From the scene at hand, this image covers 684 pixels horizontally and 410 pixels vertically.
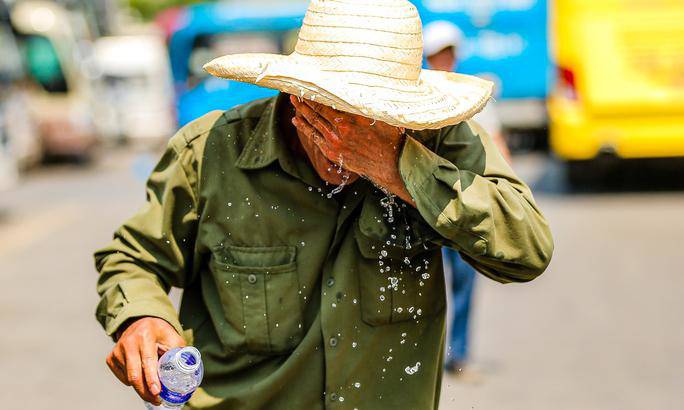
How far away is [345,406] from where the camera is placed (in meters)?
2.56

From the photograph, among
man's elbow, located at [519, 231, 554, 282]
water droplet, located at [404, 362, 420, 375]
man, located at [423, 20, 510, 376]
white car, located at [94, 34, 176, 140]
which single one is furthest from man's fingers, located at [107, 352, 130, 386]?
white car, located at [94, 34, 176, 140]

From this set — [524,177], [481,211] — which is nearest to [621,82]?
[524,177]

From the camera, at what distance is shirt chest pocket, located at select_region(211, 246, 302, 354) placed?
2586 millimetres

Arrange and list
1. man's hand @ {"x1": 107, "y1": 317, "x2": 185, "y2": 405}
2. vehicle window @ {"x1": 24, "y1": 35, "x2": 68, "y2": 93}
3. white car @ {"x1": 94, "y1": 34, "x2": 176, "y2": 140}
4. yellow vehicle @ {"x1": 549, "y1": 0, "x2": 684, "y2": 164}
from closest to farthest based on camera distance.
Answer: man's hand @ {"x1": 107, "y1": 317, "x2": 185, "y2": 405} < yellow vehicle @ {"x1": 549, "y1": 0, "x2": 684, "y2": 164} < vehicle window @ {"x1": 24, "y1": 35, "x2": 68, "y2": 93} < white car @ {"x1": 94, "y1": 34, "x2": 176, "y2": 140}

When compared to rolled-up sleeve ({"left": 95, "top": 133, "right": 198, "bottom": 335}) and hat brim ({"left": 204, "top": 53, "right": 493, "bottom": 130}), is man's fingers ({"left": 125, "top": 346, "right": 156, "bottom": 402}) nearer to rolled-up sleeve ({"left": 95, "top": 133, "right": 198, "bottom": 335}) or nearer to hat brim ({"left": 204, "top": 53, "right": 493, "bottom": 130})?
rolled-up sleeve ({"left": 95, "top": 133, "right": 198, "bottom": 335})

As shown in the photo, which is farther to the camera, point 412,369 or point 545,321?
point 545,321

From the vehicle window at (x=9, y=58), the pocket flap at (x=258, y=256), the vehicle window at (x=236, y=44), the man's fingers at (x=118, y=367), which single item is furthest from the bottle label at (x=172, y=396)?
the vehicle window at (x=9, y=58)

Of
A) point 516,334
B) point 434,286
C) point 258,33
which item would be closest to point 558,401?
point 516,334

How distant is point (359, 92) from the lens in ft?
7.85

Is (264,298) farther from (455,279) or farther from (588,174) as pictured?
(588,174)

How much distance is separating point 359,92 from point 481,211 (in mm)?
359

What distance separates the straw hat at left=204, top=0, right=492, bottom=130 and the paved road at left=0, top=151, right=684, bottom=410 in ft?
10.4

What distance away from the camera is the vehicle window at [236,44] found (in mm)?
13648

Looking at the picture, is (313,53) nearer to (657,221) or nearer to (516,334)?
(516,334)
